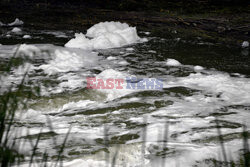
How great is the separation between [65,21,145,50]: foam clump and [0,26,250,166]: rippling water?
0.70 feet

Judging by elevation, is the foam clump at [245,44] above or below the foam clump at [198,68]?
above

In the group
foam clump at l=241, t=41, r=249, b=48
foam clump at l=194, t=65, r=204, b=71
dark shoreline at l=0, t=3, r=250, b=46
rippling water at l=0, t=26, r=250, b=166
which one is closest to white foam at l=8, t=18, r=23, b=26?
dark shoreline at l=0, t=3, r=250, b=46

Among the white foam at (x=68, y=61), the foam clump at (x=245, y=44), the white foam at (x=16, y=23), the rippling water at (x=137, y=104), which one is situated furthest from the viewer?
the white foam at (x=16, y=23)

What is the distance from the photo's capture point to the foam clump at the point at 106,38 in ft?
16.6

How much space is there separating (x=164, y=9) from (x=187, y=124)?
6450 millimetres

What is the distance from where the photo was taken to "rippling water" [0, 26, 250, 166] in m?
1.98

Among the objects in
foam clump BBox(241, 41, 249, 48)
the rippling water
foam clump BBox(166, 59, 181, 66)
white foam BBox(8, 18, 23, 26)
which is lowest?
the rippling water

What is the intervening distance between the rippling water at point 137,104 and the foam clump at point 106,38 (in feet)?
0.70

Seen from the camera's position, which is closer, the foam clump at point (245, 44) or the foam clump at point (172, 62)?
the foam clump at point (172, 62)

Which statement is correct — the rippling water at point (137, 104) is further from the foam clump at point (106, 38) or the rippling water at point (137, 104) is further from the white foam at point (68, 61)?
the foam clump at point (106, 38)

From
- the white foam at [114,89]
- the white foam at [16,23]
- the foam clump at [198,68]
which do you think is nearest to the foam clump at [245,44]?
the foam clump at [198,68]

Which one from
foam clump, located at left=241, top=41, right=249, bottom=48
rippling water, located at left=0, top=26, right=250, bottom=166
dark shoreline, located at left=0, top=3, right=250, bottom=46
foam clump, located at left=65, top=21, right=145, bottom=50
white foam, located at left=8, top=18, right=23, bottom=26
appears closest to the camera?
rippling water, located at left=0, top=26, right=250, bottom=166

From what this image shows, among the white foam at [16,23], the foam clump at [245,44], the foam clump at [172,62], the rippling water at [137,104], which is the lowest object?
the rippling water at [137,104]

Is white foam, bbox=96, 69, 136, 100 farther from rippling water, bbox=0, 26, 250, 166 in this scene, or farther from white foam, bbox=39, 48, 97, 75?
white foam, bbox=39, 48, 97, 75
